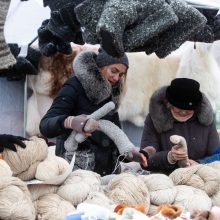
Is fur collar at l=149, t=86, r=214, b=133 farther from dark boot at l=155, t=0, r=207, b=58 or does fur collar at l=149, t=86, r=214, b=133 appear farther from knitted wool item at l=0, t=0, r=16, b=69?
knitted wool item at l=0, t=0, r=16, b=69

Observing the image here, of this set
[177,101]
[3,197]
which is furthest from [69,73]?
[3,197]

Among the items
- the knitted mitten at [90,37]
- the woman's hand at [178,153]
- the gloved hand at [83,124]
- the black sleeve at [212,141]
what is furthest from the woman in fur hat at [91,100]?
the knitted mitten at [90,37]

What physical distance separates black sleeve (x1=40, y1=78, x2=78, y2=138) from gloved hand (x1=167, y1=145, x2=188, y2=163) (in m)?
0.42

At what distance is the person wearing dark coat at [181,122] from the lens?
6.91 ft

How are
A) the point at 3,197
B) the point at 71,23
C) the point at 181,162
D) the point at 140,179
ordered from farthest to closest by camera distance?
the point at 181,162
the point at 71,23
the point at 140,179
the point at 3,197

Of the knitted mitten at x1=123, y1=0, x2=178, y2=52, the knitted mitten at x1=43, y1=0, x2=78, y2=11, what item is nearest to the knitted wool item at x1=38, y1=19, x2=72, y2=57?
the knitted mitten at x1=43, y1=0, x2=78, y2=11

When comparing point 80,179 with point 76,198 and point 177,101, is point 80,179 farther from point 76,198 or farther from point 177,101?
point 177,101

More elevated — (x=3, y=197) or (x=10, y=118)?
(x=3, y=197)

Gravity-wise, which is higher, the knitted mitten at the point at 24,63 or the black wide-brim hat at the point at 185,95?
the black wide-brim hat at the point at 185,95

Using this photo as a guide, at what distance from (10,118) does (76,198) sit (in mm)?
1553

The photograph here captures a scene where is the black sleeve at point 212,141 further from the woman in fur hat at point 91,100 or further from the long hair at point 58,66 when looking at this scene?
the long hair at point 58,66

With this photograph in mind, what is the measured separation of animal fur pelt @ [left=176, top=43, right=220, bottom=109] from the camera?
268 centimetres

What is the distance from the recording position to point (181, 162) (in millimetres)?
1986

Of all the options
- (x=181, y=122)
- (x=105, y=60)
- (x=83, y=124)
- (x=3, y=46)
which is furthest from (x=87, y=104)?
(x=3, y=46)
